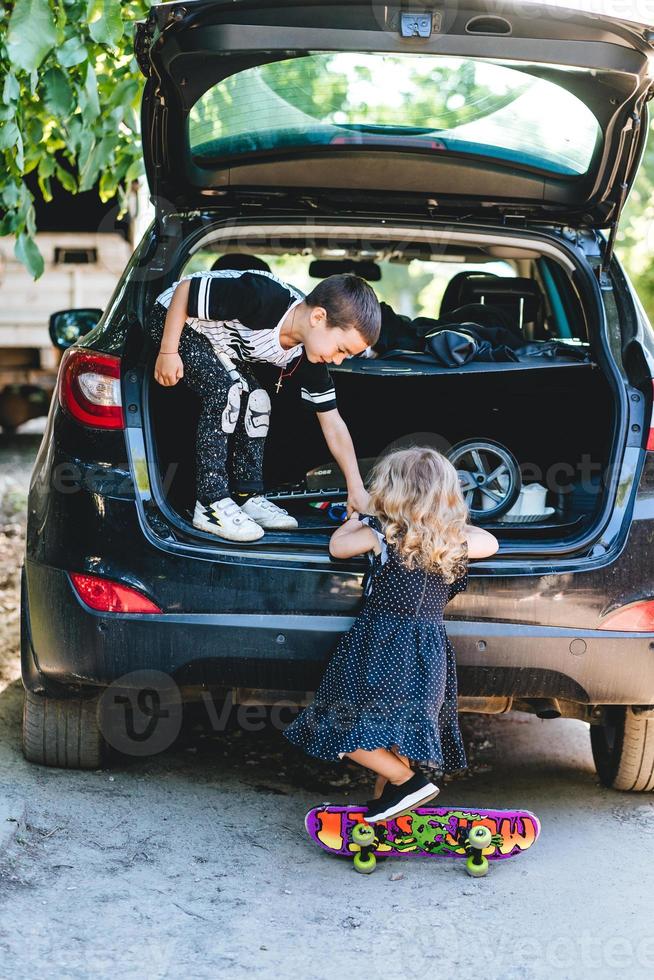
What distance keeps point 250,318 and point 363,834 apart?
4.70ft

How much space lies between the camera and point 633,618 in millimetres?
2994

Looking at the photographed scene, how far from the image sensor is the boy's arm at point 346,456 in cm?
328

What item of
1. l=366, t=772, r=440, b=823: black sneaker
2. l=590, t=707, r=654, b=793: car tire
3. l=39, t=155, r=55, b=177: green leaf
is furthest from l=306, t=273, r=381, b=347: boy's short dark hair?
l=39, t=155, r=55, b=177: green leaf

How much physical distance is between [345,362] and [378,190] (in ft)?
2.10

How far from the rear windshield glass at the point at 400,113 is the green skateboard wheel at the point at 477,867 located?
7.05 feet

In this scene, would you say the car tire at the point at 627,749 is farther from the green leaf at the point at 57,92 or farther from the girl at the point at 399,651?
the green leaf at the point at 57,92

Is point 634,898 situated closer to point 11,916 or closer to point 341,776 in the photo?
point 341,776

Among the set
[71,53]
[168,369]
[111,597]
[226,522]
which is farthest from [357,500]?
[71,53]

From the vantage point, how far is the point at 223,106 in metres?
3.58

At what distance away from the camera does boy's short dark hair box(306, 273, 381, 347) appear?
317cm

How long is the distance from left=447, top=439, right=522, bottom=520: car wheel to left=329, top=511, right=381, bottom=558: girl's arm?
64 cm

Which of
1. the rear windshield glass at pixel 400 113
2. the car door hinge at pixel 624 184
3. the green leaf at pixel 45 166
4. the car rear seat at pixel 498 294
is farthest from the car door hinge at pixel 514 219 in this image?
the green leaf at pixel 45 166

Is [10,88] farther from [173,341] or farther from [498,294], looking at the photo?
[498,294]

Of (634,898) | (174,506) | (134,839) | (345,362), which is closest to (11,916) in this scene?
(134,839)
